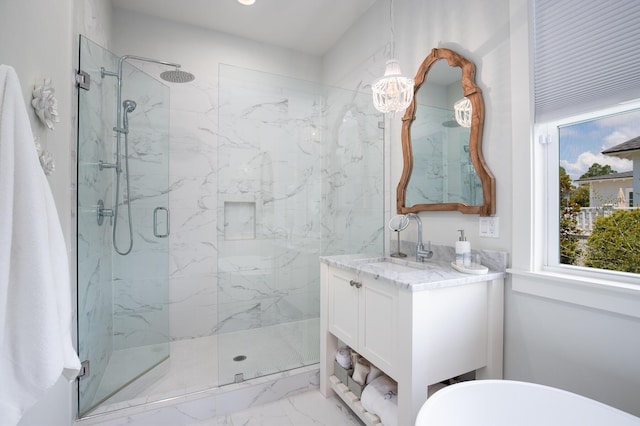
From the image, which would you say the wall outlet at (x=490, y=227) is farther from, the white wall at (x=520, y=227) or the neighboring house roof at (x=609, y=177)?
the neighboring house roof at (x=609, y=177)

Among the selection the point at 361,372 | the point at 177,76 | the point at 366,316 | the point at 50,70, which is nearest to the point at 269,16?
the point at 177,76

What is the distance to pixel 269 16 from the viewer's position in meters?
2.53

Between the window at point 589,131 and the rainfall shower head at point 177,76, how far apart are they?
7.97 ft

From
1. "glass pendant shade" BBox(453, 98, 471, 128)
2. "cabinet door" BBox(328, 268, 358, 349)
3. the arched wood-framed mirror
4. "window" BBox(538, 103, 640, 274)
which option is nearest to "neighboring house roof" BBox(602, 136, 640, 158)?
"window" BBox(538, 103, 640, 274)

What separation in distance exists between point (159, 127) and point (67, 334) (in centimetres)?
173

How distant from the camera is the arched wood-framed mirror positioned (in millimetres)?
1551

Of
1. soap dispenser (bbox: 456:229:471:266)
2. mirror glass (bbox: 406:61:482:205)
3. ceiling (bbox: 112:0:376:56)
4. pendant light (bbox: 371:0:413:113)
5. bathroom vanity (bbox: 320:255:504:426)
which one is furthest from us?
ceiling (bbox: 112:0:376:56)

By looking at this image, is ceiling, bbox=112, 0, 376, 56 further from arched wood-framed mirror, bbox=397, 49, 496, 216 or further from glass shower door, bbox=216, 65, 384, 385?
arched wood-framed mirror, bbox=397, 49, 496, 216

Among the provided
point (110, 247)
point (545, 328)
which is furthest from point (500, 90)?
point (110, 247)

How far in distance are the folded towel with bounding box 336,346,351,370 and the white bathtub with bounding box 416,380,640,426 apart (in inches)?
37.4

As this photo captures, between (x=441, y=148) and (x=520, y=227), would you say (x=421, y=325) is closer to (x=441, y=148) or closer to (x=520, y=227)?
(x=520, y=227)

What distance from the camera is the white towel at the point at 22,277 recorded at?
745mm

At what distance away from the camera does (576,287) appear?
1158 mm

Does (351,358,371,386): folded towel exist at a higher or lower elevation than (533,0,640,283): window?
lower
